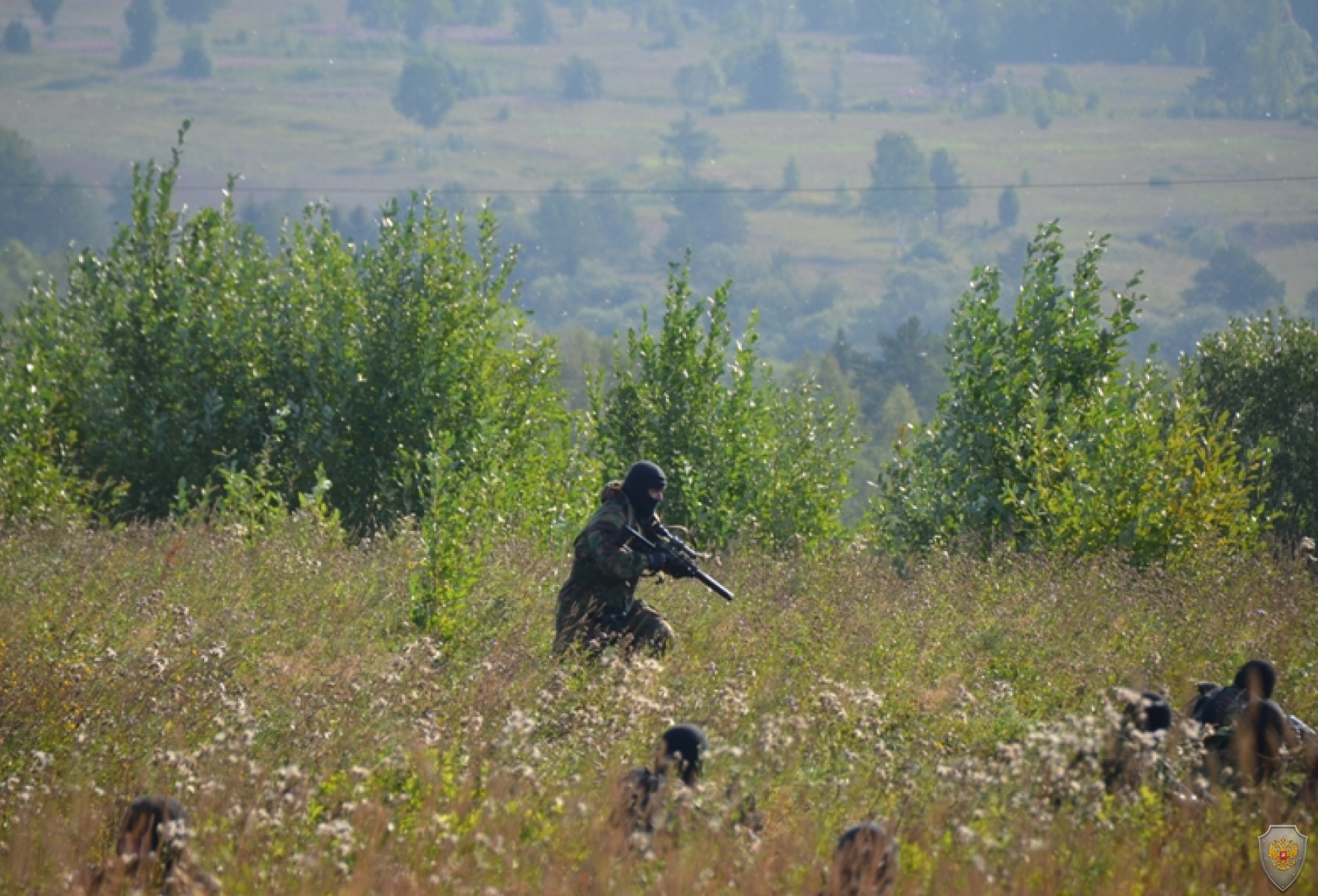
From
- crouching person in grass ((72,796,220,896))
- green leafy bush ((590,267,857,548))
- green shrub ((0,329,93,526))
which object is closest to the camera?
crouching person in grass ((72,796,220,896))

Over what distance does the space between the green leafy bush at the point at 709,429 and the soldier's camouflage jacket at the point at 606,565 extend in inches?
451

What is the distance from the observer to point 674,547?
9.95 m

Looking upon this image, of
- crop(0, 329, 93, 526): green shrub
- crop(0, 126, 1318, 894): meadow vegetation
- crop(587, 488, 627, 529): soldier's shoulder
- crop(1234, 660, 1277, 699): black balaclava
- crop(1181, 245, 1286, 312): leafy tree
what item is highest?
crop(587, 488, 627, 529): soldier's shoulder

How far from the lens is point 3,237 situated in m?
171

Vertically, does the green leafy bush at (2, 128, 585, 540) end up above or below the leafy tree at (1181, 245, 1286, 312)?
above

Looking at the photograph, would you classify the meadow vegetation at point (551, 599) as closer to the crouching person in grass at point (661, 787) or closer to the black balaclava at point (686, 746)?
the crouching person in grass at point (661, 787)

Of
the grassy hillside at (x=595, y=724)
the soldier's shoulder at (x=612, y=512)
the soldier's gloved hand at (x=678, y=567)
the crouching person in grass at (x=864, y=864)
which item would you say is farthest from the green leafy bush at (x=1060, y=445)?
the crouching person in grass at (x=864, y=864)

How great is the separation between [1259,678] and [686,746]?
334 centimetres

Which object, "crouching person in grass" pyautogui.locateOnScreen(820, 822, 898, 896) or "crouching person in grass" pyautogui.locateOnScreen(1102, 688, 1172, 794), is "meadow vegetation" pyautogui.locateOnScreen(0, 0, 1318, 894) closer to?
"crouching person in grass" pyautogui.locateOnScreen(1102, 688, 1172, 794)

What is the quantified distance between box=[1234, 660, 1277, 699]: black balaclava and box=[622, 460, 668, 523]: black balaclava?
397cm

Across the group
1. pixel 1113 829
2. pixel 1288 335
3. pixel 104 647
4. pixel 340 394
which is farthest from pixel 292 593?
pixel 1288 335

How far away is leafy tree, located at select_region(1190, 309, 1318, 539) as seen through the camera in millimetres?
30359
